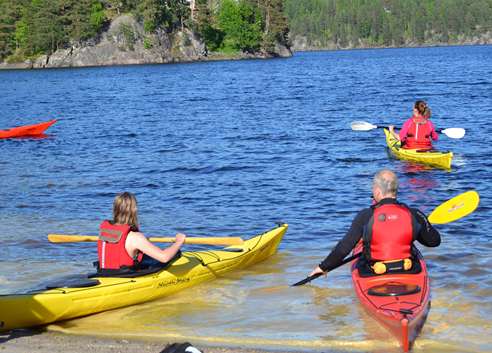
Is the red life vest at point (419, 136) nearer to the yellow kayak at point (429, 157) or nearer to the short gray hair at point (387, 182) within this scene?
the yellow kayak at point (429, 157)

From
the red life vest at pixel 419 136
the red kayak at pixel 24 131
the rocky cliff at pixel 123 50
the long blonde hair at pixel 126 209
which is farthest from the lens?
the rocky cliff at pixel 123 50

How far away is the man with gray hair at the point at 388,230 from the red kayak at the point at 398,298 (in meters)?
0.12

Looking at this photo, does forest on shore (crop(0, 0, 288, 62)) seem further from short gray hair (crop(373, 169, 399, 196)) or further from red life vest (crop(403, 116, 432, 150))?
short gray hair (crop(373, 169, 399, 196))

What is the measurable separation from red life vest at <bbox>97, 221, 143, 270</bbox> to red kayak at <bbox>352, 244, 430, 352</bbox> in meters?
2.46

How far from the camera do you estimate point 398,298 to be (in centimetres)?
715

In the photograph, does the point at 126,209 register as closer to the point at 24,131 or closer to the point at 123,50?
the point at 24,131

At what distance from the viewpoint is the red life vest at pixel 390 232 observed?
7324mm

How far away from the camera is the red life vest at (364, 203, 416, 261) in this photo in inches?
288

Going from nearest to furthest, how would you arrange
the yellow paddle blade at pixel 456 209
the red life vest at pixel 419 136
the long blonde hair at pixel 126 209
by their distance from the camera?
the long blonde hair at pixel 126 209, the yellow paddle blade at pixel 456 209, the red life vest at pixel 419 136

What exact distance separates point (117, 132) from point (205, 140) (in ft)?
16.9

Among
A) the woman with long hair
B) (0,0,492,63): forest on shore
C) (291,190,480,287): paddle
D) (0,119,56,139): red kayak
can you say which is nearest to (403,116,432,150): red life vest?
(291,190,480,287): paddle

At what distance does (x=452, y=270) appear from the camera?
980 centimetres

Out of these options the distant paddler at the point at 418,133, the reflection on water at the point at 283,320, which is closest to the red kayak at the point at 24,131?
the distant paddler at the point at 418,133

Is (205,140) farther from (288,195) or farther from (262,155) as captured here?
(288,195)
